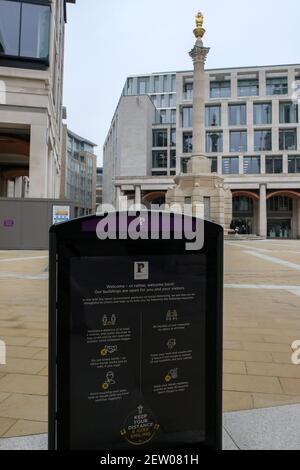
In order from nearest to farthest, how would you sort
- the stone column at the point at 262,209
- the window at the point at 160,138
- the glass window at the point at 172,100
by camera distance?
the stone column at the point at 262,209, the window at the point at 160,138, the glass window at the point at 172,100

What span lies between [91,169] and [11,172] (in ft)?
240

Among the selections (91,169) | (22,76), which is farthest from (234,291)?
(91,169)

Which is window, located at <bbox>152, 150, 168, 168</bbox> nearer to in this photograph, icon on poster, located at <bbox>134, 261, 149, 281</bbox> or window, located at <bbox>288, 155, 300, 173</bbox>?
window, located at <bbox>288, 155, 300, 173</bbox>

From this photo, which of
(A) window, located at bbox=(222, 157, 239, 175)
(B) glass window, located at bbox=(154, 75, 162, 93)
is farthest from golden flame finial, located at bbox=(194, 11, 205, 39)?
(B) glass window, located at bbox=(154, 75, 162, 93)

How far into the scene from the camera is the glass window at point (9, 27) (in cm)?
2595

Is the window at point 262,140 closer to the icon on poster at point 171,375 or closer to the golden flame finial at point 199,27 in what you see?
the golden flame finial at point 199,27

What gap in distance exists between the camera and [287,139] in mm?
65125

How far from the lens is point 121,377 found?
2.50 m

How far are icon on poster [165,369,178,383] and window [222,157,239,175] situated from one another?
212 feet

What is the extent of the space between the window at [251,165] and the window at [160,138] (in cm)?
1781

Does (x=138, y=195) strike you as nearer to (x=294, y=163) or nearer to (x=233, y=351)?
(x=294, y=163)

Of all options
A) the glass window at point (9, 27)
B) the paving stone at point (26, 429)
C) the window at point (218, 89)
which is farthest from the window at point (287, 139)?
the paving stone at point (26, 429)

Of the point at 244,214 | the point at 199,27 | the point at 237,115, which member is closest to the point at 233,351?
the point at 199,27

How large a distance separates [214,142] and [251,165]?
6960 mm
